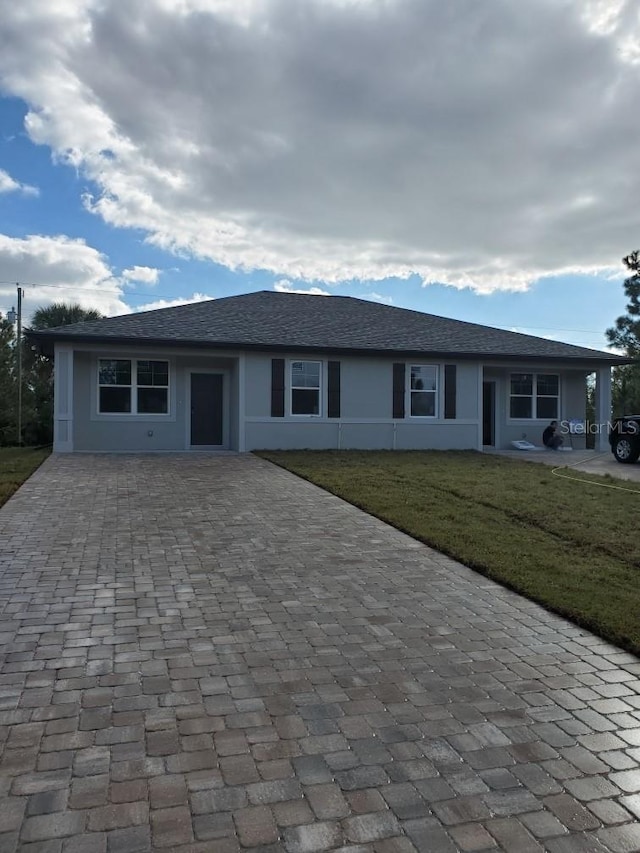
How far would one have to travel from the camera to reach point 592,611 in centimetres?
467

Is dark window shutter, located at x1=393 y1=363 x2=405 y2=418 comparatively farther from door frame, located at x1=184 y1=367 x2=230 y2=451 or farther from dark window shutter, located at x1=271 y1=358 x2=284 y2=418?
door frame, located at x1=184 y1=367 x2=230 y2=451

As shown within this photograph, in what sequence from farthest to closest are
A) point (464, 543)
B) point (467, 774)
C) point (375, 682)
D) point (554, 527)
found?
point (554, 527) < point (464, 543) < point (375, 682) < point (467, 774)

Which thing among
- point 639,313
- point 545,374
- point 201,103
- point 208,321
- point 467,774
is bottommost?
point 467,774

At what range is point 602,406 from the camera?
19484mm

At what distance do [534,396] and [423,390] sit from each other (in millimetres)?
4243

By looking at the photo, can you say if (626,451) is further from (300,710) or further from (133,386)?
(300,710)

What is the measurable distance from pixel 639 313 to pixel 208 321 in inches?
726

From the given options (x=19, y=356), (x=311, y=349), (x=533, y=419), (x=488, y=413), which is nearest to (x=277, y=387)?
(x=311, y=349)

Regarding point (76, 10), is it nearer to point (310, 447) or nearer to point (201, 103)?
point (201, 103)

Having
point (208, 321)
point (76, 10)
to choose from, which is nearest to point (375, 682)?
point (76, 10)

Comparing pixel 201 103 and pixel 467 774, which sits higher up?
pixel 201 103

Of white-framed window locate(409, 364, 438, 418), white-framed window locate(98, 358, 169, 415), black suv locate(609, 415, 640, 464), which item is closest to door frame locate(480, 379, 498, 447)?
white-framed window locate(409, 364, 438, 418)

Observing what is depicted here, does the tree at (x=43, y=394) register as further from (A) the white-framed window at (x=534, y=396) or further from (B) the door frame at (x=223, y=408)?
(A) the white-framed window at (x=534, y=396)

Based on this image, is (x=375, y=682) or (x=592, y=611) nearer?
(x=375, y=682)
